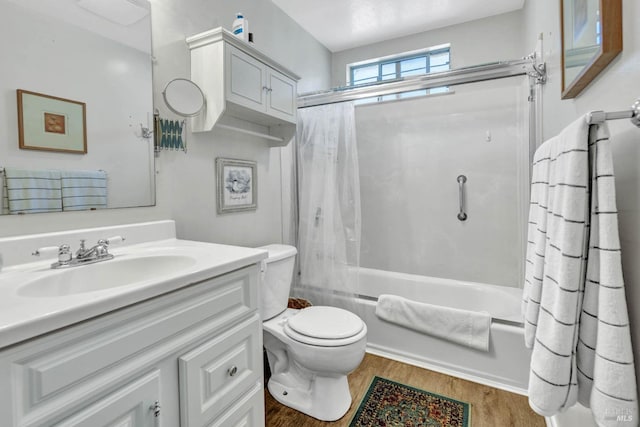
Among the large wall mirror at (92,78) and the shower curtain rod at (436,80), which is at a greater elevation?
the shower curtain rod at (436,80)

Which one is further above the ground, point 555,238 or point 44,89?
point 44,89

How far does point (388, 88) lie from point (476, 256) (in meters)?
1.51

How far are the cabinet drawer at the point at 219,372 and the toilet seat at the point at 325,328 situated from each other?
0.41m

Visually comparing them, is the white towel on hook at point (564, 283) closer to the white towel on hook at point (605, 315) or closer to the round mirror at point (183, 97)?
the white towel on hook at point (605, 315)

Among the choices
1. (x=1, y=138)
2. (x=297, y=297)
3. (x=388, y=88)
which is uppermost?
(x=388, y=88)

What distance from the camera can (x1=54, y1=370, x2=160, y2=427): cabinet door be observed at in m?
0.69

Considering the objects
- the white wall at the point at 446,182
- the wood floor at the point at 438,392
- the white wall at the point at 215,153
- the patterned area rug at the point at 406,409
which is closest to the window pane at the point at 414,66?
the white wall at the point at 446,182

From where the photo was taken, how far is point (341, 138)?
7.59ft

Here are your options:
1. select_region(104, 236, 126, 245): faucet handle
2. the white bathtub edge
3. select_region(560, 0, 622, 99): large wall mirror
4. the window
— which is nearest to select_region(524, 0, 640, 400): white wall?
select_region(560, 0, 622, 99): large wall mirror

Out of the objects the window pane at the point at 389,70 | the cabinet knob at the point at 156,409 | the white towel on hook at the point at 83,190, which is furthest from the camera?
the window pane at the point at 389,70

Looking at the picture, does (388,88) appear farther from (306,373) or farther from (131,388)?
(131,388)

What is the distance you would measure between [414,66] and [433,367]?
261 centimetres

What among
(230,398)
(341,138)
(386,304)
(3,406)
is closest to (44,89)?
(3,406)

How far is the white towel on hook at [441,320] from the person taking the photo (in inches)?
72.8
